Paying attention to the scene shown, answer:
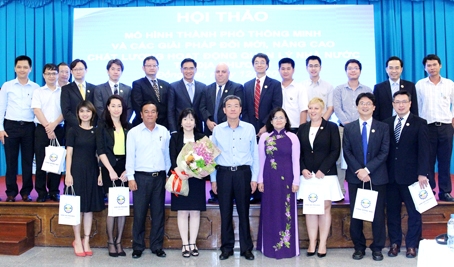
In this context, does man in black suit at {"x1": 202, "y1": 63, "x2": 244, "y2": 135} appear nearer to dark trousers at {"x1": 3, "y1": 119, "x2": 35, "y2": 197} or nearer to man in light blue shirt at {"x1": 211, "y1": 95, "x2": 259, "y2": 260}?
man in light blue shirt at {"x1": 211, "y1": 95, "x2": 259, "y2": 260}

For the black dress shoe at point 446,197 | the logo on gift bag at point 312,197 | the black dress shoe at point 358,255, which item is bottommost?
the black dress shoe at point 358,255

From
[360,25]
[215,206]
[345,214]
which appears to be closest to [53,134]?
[215,206]

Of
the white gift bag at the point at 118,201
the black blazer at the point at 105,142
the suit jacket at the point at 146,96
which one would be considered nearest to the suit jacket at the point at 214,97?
the suit jacket at the point at 146,96

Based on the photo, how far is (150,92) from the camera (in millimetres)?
4566

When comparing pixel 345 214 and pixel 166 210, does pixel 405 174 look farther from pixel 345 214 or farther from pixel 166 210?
pixel 166 210

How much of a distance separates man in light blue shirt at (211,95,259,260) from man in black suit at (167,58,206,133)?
744 mm

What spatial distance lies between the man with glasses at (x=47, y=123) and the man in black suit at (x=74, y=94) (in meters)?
Result: 0.14

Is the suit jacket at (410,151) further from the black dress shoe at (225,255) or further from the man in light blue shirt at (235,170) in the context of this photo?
the black dress shoe at (225,255)

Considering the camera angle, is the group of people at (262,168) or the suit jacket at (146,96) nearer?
the group of people at (262,168)

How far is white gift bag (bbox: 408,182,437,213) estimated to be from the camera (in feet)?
12.3

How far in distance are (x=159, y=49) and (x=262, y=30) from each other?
1561 millimetres

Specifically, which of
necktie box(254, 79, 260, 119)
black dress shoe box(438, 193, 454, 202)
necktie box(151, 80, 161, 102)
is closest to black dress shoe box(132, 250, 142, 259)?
necktie box(151, 80, 161, 102)

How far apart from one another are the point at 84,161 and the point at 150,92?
3.43 feet

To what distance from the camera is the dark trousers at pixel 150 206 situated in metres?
3.92
